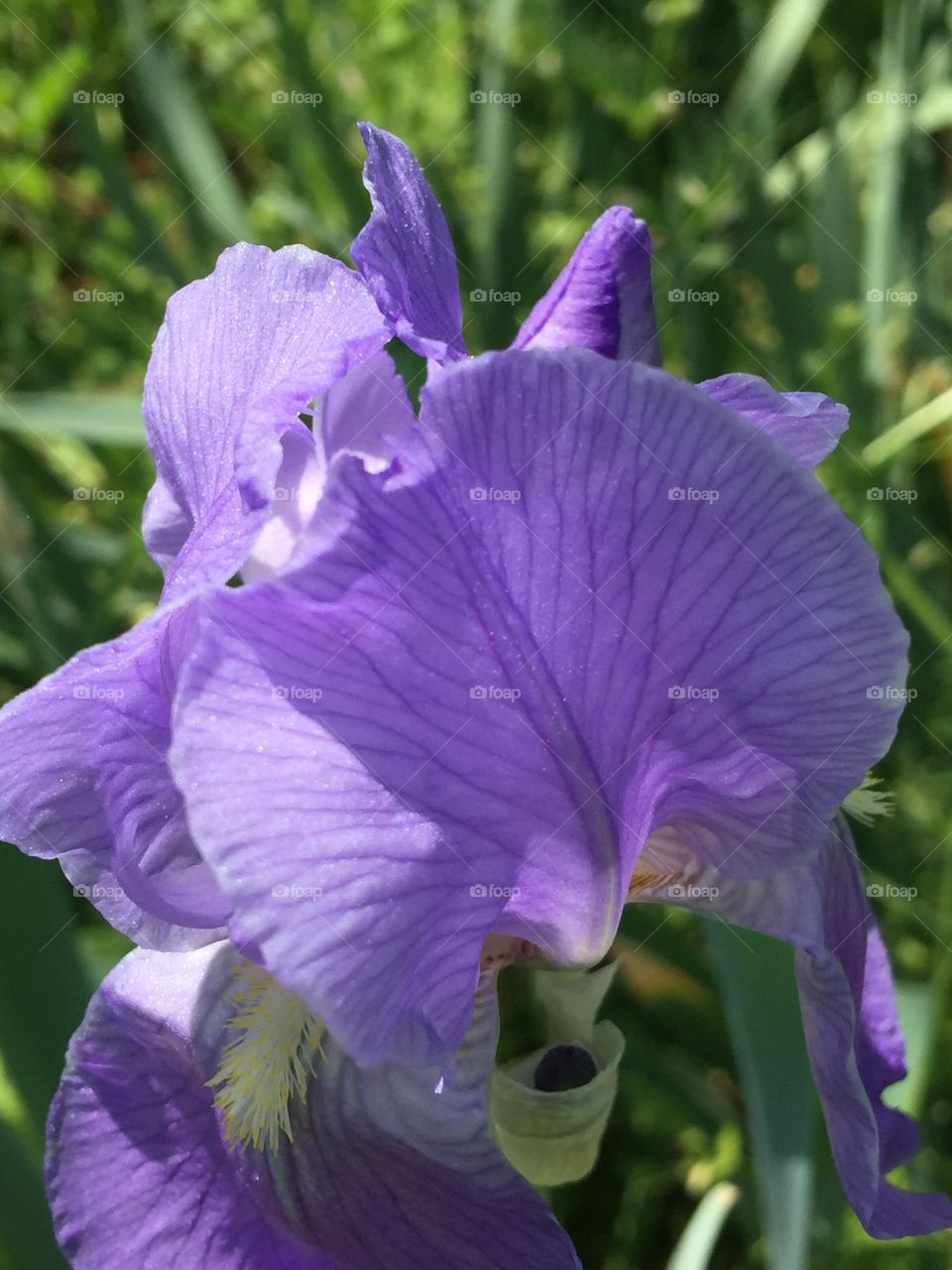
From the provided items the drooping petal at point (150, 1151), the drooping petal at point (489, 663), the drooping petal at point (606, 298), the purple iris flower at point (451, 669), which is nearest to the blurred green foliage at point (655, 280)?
the drooping petal at point (150, 1151)

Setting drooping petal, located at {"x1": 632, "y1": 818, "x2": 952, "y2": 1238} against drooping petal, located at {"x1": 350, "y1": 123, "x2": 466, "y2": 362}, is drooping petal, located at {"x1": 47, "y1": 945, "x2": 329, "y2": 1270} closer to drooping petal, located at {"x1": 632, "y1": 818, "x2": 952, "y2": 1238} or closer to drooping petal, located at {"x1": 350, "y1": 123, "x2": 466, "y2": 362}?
drooping petal, located at {"x1": 632, "y1": 818, "x2": 952, "y2": 1238}

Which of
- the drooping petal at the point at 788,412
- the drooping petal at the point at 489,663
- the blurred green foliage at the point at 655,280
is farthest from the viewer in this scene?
the blurred green foliage at the point at 655,280

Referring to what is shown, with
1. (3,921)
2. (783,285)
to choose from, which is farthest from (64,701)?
(783,285)

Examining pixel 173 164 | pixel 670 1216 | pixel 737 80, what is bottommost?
pixel 670 1216

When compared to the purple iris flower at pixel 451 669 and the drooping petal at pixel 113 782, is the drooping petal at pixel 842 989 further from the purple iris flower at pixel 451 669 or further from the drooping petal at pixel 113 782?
the drooping petal at pixel 113 782

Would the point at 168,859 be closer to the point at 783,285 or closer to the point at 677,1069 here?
the point at 677,1069

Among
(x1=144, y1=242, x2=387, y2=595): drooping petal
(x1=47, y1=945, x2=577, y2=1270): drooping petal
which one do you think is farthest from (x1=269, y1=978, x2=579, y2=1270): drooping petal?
(x1=144, y1=242, x2=387, y2=595): drooping petal

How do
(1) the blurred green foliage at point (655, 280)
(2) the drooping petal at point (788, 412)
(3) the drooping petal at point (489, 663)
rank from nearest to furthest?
(3) the drooping petal at point (489, 663) → (2) the drooping petal at point (788, 412) → (1) the blurred green foliage at point (655, 280)
